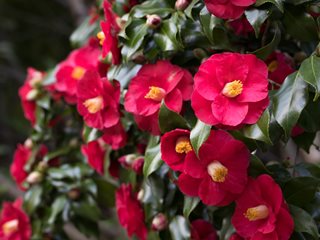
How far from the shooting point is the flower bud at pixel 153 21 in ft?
3.67

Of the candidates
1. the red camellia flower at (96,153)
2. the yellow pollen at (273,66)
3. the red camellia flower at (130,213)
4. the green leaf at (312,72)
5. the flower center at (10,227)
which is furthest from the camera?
the flower center at (10,227)

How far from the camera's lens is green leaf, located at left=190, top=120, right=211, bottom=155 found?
0.96m

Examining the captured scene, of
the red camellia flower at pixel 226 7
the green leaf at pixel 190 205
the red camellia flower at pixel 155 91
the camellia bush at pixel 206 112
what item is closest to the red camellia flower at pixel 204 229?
the camellia bush at pixel 206 112

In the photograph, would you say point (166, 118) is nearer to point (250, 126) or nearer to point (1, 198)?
point (250, 126)

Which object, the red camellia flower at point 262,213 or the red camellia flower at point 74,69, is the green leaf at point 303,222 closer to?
the red camellia flower at point 262,213

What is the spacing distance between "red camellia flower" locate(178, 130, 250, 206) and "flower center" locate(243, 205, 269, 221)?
38 mm

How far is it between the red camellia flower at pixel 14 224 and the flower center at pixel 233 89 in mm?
816

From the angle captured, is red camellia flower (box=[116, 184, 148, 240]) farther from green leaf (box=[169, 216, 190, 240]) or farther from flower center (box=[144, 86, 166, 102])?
flower center (box=[144, 86, 166, 102])

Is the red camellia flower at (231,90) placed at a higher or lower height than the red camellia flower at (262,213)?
higher

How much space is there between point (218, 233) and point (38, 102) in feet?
2.13

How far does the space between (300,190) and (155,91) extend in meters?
0.33

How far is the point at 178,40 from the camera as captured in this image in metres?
1.09

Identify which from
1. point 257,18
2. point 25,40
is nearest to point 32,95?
point 257,18

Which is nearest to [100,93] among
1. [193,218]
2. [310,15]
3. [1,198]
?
[193,218]
